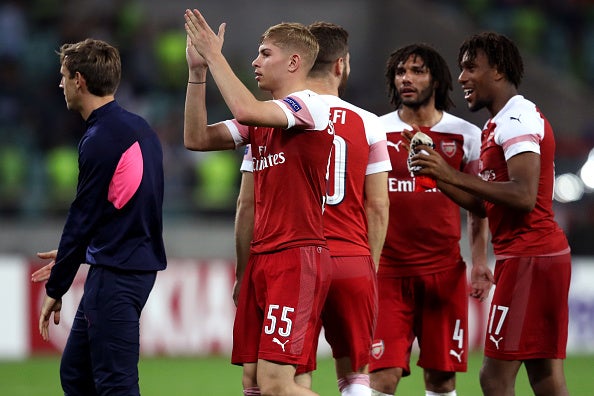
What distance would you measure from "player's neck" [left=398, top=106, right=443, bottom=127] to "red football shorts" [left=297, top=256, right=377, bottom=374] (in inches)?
62.3

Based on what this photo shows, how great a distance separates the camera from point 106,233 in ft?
18.7

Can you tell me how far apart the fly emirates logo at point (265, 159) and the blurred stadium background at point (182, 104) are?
7.42 metres

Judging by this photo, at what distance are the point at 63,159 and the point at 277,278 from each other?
10.2 metres

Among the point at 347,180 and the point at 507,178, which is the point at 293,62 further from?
the point at 507,178

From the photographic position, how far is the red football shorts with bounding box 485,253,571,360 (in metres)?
6.17

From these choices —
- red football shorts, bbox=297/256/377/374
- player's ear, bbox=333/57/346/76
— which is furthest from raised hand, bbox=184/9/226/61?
red football shorts, bbox=297/256/377/374

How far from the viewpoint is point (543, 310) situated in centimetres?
621

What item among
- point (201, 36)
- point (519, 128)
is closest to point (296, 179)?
point (201, 36)

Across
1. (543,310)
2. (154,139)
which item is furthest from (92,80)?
(543,310)

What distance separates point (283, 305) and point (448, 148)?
2.20 meters

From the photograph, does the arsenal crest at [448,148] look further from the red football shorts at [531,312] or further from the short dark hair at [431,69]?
the red football shorts at [531,312]

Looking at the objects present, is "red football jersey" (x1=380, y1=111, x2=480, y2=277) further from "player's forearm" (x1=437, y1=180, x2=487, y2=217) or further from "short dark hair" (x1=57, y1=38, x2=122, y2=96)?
"short dark hair" (x1=57, y1=38, x2=122, y2=96)

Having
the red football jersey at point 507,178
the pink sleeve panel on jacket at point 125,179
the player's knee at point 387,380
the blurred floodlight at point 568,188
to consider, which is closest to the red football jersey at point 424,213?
the player's knee at point 387,380

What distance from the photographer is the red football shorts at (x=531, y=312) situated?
6168 millimetres
